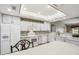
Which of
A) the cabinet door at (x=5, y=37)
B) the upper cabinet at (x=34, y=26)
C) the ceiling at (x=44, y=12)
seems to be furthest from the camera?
the cabinet door at (x=5, y=37)

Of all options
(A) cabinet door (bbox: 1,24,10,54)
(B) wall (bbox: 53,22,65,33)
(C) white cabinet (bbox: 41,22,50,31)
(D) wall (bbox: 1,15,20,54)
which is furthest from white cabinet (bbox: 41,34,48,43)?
(A) cabinet door (bbox: 1,24,10,54)

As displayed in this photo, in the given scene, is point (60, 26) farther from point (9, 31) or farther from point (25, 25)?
point (9, 31)

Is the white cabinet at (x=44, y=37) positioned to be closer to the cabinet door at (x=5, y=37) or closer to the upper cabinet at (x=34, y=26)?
the upper cabinet at (x=34, y=26)

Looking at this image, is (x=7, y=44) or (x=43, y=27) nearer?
(x=43, y=27)

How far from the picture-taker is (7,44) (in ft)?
7.10

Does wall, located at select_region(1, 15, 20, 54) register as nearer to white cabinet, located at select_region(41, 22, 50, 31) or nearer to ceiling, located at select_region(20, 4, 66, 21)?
ceiling, located at select_region(20, 4, 66, 21)

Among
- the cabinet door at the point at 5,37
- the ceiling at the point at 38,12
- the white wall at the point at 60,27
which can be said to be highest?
the ceiling at the point at 38,12

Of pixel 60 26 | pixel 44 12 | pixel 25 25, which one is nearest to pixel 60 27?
pixel 60 26

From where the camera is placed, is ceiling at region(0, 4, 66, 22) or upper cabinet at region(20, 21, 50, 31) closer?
ceiling at region(0, 4, 66, 22)

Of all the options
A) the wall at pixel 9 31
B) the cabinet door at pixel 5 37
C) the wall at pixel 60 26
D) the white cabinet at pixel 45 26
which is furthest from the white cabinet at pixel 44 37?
the cabinet door at pixel 5 37
